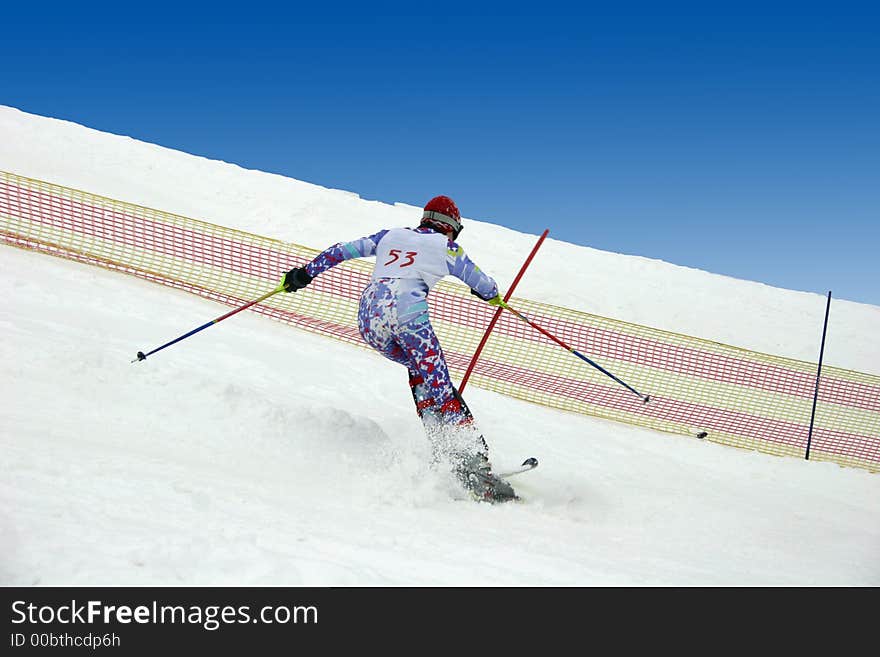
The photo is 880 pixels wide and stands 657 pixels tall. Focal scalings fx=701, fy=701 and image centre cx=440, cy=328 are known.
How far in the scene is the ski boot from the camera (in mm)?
4656

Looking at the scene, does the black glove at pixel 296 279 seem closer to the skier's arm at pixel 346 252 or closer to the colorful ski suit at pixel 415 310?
the skier's arm at pixel 346 252

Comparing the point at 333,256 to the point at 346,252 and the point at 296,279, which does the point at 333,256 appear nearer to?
the point at 346,252

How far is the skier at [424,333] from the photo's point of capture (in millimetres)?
4672

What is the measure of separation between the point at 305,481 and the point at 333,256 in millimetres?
1603

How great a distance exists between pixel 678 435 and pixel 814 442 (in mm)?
2635

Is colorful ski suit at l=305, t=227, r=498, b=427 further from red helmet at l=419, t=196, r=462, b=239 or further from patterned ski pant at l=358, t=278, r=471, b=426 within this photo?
red helmet at l=419, t=196, r=462, b=239

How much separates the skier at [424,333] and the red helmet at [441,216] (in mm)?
112

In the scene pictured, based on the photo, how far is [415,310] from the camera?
466cm

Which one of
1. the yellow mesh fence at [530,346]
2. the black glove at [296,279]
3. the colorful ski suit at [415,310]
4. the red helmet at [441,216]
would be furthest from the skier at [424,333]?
the yellow mesh fence at [530,346]

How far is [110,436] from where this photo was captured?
14.1 ft

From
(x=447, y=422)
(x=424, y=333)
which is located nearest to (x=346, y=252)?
(x=424, y=333)

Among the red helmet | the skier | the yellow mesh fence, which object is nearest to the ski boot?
the skier
